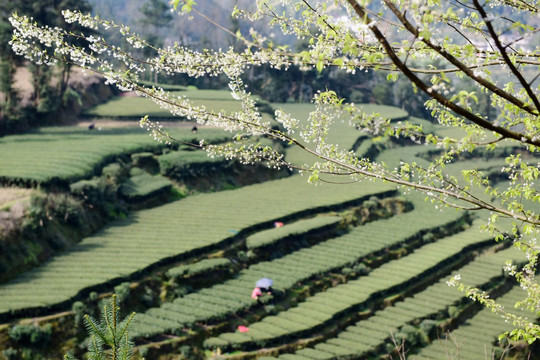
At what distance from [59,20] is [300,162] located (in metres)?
23.9

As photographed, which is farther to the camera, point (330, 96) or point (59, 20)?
point (59, 20)

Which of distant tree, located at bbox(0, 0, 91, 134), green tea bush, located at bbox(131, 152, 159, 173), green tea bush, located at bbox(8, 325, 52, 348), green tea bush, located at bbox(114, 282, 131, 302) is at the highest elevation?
distant tree, located at bbox(0, 0, 91, 134)

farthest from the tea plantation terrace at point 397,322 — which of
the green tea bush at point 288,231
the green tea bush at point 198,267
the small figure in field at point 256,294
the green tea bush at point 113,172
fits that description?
the green tea bush at point 113,172

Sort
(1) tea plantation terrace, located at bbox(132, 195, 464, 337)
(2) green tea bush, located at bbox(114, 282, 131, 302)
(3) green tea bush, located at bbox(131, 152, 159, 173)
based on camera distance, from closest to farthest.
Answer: (1) tea plantation terrace, located at bbox(132, 195, 464, 337)
(2) green tea bush, located at bbox(114, 282, 131, 302)
(3) green tea bush, located at bbox(131, 152, 159, 173)

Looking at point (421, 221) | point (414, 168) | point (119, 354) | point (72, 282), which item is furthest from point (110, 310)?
point (421, 221)

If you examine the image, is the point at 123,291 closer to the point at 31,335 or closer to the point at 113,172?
the point at 31,335

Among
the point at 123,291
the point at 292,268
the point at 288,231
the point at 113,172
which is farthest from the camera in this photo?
the point at 113,172

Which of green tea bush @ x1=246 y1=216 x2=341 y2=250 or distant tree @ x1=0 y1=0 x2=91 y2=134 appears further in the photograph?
distant tree @ x1=0 y1=0 x2=91 y2=134

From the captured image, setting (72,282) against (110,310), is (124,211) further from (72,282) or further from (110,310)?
(110,310)

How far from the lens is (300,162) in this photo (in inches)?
2205

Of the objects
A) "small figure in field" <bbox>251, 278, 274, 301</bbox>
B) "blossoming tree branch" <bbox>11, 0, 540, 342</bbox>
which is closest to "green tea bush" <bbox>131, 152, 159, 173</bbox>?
"small figure in field" <bbox>251, 278, 274, 301</bbox>

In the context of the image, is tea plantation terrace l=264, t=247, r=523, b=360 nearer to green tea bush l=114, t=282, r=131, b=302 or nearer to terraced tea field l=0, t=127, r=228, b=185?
green tea bush l=114, t=282, r=131, b=302

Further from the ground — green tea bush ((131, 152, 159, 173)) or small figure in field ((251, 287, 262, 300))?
green tea bush ((131, 152, 159, 173))

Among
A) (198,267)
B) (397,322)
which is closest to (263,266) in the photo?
(198,267)
